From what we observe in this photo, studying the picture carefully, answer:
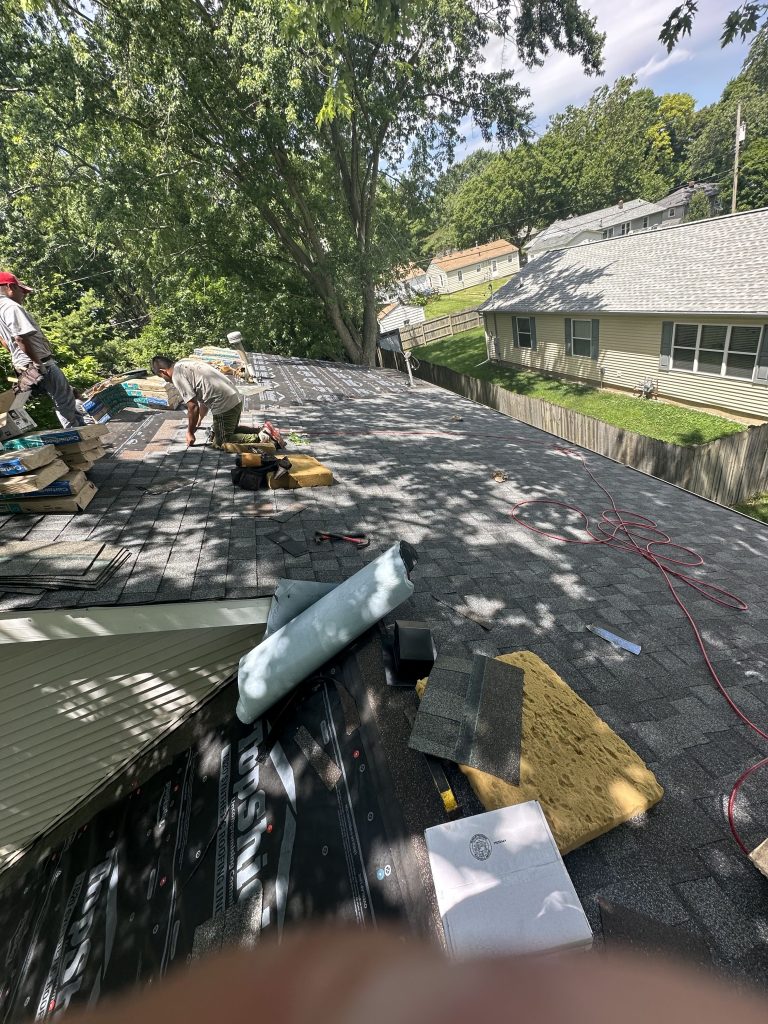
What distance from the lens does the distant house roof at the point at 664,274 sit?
14781 mm

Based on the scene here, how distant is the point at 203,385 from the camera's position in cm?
630

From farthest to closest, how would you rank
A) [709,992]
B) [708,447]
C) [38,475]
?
[708,447]
[38,475]
[709,992]

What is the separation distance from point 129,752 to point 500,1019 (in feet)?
13.4

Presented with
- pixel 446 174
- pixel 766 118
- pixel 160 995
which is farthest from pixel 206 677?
pixel 766 118

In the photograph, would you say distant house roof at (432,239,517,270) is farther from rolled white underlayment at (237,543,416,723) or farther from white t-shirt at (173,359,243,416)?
rolled white underlayment at (237,543,416,723)

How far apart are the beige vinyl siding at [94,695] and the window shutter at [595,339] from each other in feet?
67.3

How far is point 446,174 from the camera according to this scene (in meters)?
19.4

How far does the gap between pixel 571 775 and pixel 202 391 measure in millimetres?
6071

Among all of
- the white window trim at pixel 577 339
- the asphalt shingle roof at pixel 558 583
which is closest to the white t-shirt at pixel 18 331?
the asphalt shingle roof at pixel 558 583

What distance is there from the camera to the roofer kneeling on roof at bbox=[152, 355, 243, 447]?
622 cm

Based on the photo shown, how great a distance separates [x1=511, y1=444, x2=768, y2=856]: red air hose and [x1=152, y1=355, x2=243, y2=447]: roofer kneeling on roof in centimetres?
415

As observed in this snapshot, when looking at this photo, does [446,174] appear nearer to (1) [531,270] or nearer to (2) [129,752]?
(1) [531,270]

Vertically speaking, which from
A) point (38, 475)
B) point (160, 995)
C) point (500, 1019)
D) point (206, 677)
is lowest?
point (160, 995)

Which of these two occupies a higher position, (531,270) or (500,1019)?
(531,270)
